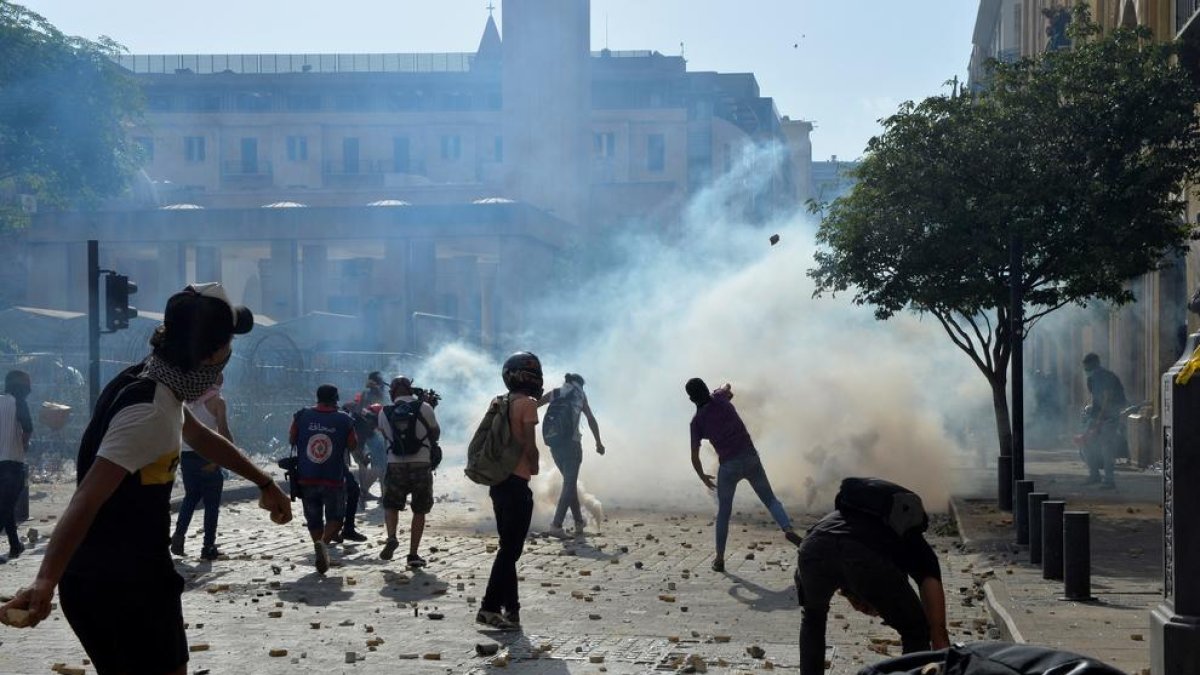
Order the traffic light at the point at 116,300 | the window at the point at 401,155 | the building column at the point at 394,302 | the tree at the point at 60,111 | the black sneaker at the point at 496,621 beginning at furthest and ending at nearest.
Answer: the window at the point at 401,155
the building column at the point at 394,302
the tree at the point at 60,111
the traffic light at the point at 116,300
the black sneaker at the point at 496,621

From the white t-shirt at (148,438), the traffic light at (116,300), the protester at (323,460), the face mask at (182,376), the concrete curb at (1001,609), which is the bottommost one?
the concrete curb at (1001,609)

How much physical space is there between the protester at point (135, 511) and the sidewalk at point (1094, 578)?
378 cm

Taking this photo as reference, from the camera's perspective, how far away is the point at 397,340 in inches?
2082

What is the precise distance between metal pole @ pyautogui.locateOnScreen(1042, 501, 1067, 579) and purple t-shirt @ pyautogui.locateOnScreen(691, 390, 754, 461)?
2.70 meters

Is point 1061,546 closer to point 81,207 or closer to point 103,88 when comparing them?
point 103,88

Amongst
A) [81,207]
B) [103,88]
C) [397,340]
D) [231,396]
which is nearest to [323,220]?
[397,340]

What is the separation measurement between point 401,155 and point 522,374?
7797 centimetres

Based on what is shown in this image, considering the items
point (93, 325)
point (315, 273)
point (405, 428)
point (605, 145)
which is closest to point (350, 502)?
point (405, 428)

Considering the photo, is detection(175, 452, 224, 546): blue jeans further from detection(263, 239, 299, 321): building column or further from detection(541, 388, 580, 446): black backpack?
detection(263, 239, 299, 321): building column

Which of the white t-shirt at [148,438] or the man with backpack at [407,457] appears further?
the man with backpack at [407,457]

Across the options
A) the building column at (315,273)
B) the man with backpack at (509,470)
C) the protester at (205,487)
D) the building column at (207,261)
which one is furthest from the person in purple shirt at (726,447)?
the building column at (207,261)

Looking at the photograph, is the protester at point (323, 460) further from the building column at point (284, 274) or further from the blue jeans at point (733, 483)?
the building column at point (284, 274)

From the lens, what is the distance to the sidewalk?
27.6 feet

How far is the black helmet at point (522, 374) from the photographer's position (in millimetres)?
10211
